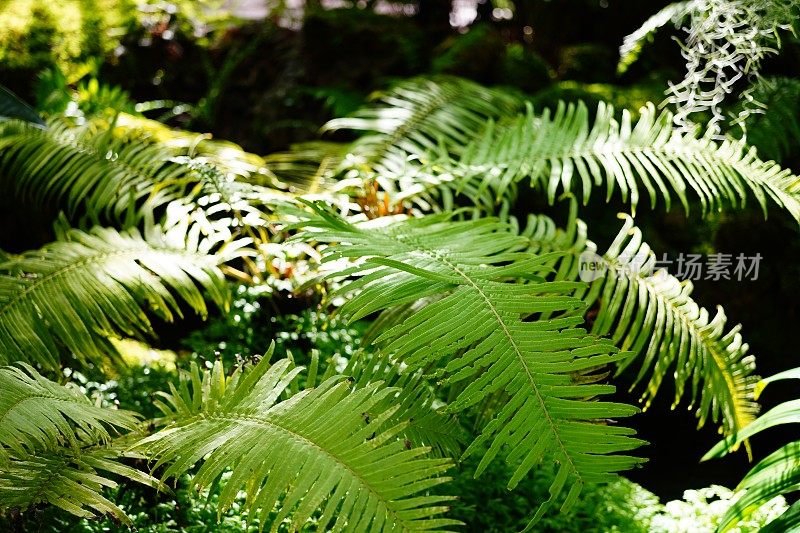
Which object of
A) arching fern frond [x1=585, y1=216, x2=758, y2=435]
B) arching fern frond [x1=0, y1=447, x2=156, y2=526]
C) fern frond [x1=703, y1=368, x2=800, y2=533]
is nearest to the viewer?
arching fern frond [x1=0, y1=447, x2=156, y2=526]

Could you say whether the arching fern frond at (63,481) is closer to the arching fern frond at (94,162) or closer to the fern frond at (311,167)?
the arching fern frond at (94,162)

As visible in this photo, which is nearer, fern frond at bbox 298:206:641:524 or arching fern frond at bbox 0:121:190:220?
fern frond at bbox 298:206:641:524

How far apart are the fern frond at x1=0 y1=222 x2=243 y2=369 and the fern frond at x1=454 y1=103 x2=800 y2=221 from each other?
106 cm

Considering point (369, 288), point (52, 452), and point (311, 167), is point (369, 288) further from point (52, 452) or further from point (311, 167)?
point (311, 167)

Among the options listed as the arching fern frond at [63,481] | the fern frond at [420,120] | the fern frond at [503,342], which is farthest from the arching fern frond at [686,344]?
the arching fern frond at [63,481]

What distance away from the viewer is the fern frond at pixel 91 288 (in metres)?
2.26

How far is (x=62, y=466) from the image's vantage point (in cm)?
175

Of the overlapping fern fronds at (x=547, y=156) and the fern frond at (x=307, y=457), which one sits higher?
the overlapping fern fronds at (x=547, y=156)

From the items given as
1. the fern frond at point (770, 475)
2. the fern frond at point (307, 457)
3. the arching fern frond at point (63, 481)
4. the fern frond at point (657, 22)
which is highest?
the fern frond at point (657, 22)

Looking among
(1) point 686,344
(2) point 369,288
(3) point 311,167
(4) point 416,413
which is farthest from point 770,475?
(3) point 311,167

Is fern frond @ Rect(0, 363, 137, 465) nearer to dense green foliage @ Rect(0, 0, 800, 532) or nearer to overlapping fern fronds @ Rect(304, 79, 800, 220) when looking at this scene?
dense green foliage @ Rect(0, 0, 800, 532)

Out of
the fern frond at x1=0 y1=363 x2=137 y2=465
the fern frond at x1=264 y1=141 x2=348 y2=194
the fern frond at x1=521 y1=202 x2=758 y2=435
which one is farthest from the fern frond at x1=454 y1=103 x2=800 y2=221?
the fern frond at x1=0 y1=363 x2=137 y2=465

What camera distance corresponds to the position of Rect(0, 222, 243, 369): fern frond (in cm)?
226

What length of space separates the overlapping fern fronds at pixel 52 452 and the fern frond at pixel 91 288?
1.13ft
